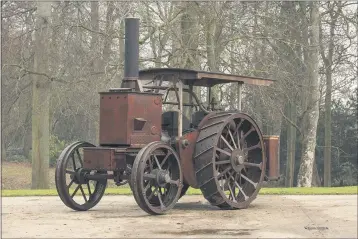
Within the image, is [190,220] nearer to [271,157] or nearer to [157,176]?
[157,176]

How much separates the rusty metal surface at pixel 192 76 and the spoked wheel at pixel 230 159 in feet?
2.20

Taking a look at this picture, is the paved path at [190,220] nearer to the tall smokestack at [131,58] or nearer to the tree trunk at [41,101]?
the tall smokestack at [131,58]

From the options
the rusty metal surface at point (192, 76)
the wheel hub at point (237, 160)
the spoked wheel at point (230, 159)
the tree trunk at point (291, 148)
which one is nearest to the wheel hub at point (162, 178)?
the spoked wheel at point (230, 159)

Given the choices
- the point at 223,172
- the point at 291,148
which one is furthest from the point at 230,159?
the point at 291,148

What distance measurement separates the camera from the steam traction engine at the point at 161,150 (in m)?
11.3

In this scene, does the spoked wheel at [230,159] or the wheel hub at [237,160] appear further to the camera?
the wheel hub at [237,160]

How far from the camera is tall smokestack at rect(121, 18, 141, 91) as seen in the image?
38.9ft

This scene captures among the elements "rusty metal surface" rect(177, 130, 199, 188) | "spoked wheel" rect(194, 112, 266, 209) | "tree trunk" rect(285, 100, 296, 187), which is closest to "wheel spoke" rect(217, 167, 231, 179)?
"spoked wheel" rect(194, 112, 266, 209)

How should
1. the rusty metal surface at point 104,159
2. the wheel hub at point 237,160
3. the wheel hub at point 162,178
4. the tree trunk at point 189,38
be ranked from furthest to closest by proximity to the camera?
1. the tree trunk at point 189,38
2. the wheel hub at point 237,160
3. the rusty metal surface at point 104,159
4. the wheel hub at point 162,178

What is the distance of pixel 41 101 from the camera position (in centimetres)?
2175

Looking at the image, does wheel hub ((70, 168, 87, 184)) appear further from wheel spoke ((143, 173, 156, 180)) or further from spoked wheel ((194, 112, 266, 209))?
spoked wheel ((194, 112, 266, 209))

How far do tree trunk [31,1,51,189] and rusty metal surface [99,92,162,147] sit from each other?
33.6ft

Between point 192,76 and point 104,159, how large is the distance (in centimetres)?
201

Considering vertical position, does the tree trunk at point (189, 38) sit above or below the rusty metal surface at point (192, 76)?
above
